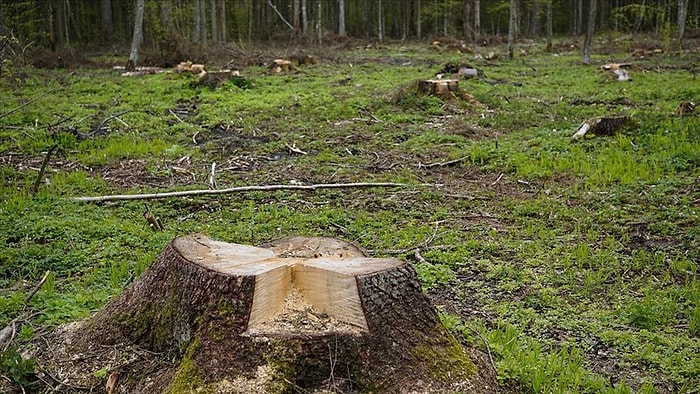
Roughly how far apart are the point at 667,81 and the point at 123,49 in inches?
1011

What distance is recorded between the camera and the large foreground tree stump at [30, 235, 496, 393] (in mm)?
3164

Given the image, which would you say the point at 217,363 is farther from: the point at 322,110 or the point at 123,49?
the point at 123,49

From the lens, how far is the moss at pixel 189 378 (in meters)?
3.07

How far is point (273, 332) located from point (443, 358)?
94 cm

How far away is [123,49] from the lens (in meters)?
32.4

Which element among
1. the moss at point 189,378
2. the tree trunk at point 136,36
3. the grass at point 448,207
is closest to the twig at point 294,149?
the grass at point 448,207

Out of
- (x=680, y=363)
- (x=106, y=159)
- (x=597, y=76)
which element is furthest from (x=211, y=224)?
(x=597, y=76)

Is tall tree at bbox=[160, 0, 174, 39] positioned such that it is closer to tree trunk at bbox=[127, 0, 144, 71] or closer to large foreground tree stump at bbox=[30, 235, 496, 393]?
tree trunk at bbox=[127, 0, 144, 71]

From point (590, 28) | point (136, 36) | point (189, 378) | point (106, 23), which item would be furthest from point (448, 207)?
point (106, 23)

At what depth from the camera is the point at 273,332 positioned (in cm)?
322

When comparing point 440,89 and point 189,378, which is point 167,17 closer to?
point 440,89

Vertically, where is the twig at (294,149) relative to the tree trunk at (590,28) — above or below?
below

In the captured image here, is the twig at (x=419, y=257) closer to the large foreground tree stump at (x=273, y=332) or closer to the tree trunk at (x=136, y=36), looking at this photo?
the large foreground tree stump at (x=273, y=332)

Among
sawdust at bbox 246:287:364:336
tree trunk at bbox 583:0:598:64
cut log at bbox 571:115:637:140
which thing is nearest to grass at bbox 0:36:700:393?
cut log at bbox 571:115:637:140
